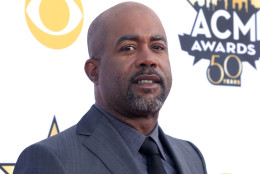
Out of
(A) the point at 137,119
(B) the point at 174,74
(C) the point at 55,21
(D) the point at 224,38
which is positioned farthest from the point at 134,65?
(D) the point at 224,38

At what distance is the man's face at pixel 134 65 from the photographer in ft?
3.89

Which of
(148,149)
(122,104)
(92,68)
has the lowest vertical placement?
(148,149)

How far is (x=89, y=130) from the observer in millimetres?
1202

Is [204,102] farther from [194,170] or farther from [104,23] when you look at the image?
[104,23]

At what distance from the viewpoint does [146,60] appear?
1.18m

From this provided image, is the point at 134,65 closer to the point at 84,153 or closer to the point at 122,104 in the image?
the point at 122,104

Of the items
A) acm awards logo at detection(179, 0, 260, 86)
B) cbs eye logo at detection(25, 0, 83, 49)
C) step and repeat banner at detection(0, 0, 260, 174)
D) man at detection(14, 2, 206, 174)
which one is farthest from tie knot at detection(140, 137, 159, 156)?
acm awards logo at detection(179, 0, 260, 86)

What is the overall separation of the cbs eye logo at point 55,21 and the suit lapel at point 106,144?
0.63m

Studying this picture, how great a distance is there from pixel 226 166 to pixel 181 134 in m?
0.30

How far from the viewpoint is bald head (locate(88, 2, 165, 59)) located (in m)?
1.25

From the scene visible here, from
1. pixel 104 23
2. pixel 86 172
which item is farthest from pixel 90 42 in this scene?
pixel 86 172

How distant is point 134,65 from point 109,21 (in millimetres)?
159

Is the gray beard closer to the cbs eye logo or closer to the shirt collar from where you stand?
the shirt collar

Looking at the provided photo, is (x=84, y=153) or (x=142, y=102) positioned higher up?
(x=142, y=102)
